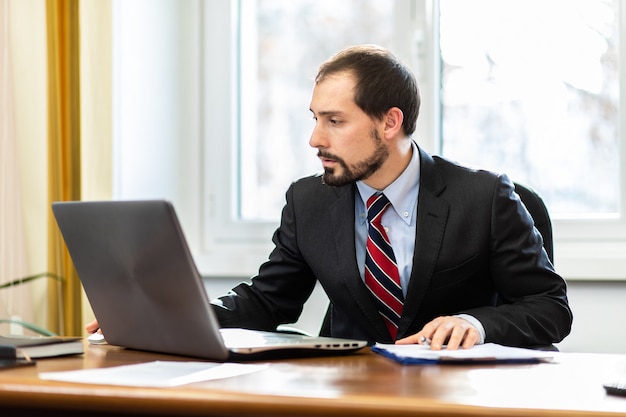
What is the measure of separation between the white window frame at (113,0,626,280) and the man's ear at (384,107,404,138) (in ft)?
2.71

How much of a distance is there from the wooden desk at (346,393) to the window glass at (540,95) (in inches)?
64.7

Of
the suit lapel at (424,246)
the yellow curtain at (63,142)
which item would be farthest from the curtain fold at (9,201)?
the suit lapel at (424,246)

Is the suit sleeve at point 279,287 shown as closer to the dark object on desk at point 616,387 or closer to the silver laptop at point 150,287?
the silver laptop at point 150,287

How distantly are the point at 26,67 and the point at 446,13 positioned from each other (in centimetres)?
138

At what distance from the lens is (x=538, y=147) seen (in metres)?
2.89

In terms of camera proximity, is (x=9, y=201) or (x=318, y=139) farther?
(x=9, y=201)

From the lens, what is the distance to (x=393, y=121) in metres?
2.11

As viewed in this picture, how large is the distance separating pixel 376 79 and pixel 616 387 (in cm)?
121

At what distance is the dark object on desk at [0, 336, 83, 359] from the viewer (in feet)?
4.26

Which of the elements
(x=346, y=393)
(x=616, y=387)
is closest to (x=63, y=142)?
(x=346, y=393)

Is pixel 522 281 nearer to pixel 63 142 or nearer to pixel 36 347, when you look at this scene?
pixel 36 347

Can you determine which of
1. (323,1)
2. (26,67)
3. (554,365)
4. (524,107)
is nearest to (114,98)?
(26,67)

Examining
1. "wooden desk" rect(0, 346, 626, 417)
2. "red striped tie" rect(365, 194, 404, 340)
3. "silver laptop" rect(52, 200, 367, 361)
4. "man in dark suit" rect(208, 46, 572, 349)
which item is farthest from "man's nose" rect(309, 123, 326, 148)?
"wooden desk" rect(0, 346, 626, 417)

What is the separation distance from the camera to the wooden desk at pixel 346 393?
3.02ft
